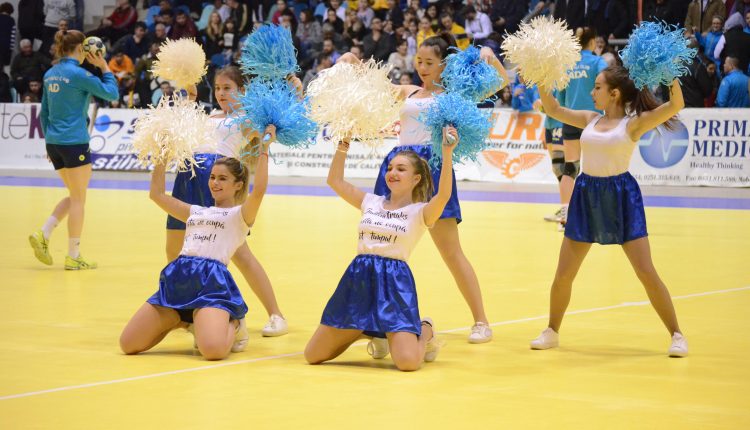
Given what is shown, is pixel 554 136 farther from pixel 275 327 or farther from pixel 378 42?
pixel 378 42

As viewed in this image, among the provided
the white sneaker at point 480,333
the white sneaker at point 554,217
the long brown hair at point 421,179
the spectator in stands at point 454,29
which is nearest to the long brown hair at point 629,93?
the long brown hair at point 421,179

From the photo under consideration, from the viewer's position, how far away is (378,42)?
68.7 feet

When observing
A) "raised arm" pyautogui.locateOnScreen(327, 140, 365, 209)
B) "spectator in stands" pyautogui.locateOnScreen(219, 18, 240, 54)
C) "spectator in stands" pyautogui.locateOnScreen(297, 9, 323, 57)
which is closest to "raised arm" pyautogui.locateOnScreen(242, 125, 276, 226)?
"raised arm" pyautogui.locateOnScreen(327, 140, 365, 209)

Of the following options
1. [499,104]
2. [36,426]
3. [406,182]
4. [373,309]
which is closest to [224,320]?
[373,309]

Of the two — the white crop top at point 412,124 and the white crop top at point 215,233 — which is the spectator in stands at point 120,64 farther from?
the white crop top at point 215,233

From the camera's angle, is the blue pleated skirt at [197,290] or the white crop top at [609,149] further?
the white crop top at [609,149]

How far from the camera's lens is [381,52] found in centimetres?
2073

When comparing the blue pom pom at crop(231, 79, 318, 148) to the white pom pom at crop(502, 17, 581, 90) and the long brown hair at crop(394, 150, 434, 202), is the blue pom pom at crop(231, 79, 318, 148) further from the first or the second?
the white pom pom at crop(502, 17, 581, 90)

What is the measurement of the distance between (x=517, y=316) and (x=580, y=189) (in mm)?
1314

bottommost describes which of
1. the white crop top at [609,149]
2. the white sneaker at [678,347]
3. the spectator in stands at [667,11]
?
the white sneaker at [678,347]

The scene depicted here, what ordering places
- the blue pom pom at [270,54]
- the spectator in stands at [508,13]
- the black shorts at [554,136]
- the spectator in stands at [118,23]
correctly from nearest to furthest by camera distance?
the blue pom pom at [270,54]
the black shorts at [554,136]
the spectator in stands at [508,13]
the spectator in stands at [118,23]

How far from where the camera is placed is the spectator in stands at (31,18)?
25.1m

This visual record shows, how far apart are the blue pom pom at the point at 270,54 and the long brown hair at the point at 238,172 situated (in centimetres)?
50

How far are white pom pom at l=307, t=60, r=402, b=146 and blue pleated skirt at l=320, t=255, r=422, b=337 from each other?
0.65 m
